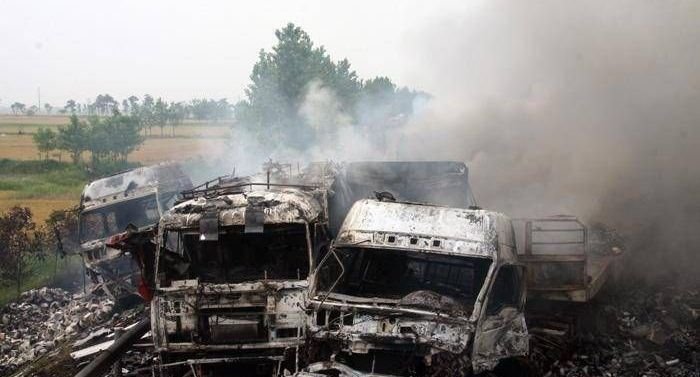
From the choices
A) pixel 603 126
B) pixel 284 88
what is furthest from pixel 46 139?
pixel 603 126

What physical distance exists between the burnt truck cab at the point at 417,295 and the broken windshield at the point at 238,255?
623 millimetres

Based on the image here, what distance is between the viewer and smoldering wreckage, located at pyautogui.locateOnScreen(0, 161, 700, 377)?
550 cm

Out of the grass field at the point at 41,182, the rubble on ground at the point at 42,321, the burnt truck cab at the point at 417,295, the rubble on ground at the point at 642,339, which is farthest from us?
the grass field at the point at 41,182

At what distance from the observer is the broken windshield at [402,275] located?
21.2 ft

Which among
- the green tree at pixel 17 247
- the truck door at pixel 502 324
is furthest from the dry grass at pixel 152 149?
the truck door at pixel 502 324

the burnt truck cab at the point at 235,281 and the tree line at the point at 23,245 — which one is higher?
the burnt truck cab at the point at 235,281

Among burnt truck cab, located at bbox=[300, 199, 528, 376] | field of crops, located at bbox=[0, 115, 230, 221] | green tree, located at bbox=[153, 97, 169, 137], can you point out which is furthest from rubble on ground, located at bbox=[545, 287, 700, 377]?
green tree, located at bbox=[153, 97, 169, 137]

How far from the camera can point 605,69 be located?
48.0 feet

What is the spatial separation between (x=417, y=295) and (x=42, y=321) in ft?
32.8

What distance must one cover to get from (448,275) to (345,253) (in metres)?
1.45

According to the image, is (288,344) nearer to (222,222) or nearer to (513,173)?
(222,222)

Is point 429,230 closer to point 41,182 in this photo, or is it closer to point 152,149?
point 41,182

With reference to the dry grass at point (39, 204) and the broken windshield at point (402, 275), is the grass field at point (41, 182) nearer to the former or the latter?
the dry grass at point (39, 204)

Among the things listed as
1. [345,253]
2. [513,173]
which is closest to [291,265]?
[345,253]
